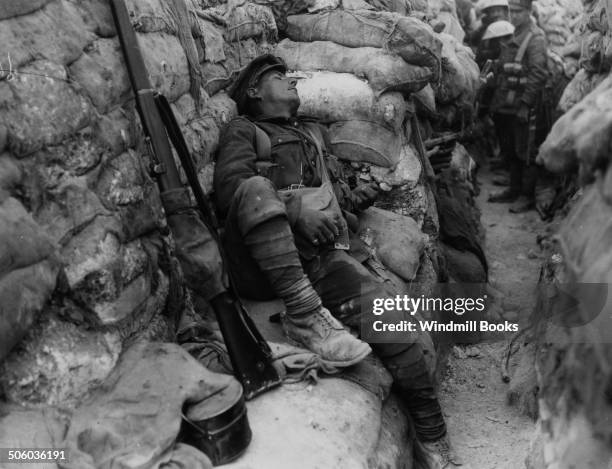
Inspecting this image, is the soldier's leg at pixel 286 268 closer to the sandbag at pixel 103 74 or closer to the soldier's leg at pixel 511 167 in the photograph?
the sandbag at pixel 103 74

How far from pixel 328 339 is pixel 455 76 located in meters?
3.18

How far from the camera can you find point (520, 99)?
754 cm

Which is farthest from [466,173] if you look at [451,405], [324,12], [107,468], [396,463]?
[107,468]

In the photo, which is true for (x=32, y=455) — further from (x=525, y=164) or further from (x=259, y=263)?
(x=525, y=164)

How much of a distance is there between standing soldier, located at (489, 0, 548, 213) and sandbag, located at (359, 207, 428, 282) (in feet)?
12.4

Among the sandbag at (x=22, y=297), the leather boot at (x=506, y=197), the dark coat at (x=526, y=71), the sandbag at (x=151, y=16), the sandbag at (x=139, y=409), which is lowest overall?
the leather boot at (x=506, y=197)

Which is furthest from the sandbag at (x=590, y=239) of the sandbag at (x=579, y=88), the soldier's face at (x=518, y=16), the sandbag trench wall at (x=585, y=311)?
the soldier's face at (x=518, y=16)

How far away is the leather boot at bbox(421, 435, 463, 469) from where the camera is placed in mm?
3270

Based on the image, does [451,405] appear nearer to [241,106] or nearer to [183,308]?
[183,308]

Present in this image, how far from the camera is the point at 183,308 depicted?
299 centimetres

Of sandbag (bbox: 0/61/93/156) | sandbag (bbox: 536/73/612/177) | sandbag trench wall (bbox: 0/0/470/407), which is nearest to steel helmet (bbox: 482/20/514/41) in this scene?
sandbag trench wall (bbox: 0/0/470/407)

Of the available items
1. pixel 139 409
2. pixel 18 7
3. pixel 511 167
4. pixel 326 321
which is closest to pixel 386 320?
pixel 326 321

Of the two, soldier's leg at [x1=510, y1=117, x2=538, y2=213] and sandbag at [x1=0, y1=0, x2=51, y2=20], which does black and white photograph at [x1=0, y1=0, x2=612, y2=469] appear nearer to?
sandbag at [x1=0, y1=0, x2=51, y2=20]

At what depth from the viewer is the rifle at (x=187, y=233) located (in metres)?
2.70
